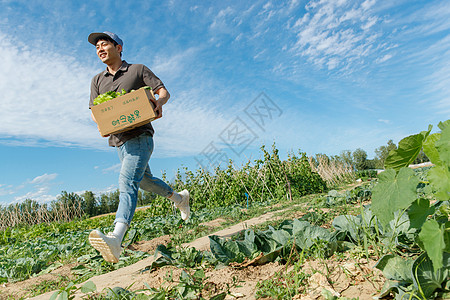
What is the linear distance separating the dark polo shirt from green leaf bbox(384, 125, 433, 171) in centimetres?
235

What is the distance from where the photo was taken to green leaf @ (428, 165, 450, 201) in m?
0.92

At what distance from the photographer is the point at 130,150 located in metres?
2.84

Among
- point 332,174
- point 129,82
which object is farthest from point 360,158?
point 129,82

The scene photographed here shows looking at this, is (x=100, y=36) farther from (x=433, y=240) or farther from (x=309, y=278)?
(x=433, y=240)

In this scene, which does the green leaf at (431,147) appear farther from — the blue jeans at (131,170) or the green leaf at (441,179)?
the blue jeans at (131,170)

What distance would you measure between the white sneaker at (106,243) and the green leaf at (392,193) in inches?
82.2

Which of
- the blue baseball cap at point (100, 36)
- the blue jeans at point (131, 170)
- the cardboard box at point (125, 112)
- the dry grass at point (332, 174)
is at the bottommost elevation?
the dry grass at point (332, 174)

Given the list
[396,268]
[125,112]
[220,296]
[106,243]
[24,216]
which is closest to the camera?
[396,268]

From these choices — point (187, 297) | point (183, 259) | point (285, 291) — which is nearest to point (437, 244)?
→ point (285, 291)

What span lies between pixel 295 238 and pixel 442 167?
1.04m

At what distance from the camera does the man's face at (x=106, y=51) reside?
3082 millimetres

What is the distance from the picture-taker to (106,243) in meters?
2.28

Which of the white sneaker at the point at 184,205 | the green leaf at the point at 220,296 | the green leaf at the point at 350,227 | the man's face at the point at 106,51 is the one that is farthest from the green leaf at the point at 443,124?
the white sneaker at the point at 184,205

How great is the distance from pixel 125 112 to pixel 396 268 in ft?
8.12
